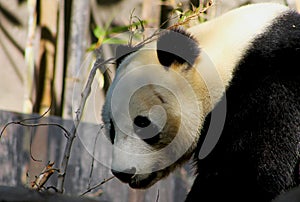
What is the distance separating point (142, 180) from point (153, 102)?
462 millimetres

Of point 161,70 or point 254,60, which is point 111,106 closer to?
point 161,70

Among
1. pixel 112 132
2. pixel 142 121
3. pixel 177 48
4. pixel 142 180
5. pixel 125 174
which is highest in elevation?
pixel 177 48

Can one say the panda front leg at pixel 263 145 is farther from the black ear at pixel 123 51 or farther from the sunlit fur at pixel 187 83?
the black ear at pixel 123 51

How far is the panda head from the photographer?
11.8 feet

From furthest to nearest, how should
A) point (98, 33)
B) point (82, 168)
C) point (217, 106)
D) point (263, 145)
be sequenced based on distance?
point (98, 33), point (82, 168), point (217, 106), point (263, 145)

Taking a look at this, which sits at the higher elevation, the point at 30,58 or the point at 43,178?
the point at 43,178

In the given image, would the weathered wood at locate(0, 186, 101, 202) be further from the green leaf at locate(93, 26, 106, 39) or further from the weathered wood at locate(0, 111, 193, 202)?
the green leaf at locate(93, 26, 106, 39)

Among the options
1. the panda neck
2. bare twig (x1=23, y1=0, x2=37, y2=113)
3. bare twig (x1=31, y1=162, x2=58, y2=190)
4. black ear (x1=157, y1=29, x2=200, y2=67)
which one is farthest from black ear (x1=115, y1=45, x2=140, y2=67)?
bare twig (x1=23, y1=0, x2=37, y2=113)

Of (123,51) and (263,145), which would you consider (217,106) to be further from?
(123,51)

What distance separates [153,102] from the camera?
3.67 metres

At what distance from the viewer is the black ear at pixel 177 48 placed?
354 centimetres

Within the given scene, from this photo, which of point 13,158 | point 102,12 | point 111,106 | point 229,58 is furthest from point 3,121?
point 102,12

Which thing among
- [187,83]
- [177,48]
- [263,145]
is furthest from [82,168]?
[263,145]

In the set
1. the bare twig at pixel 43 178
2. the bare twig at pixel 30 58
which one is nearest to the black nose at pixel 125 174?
the bare twig at pixel 43 178
